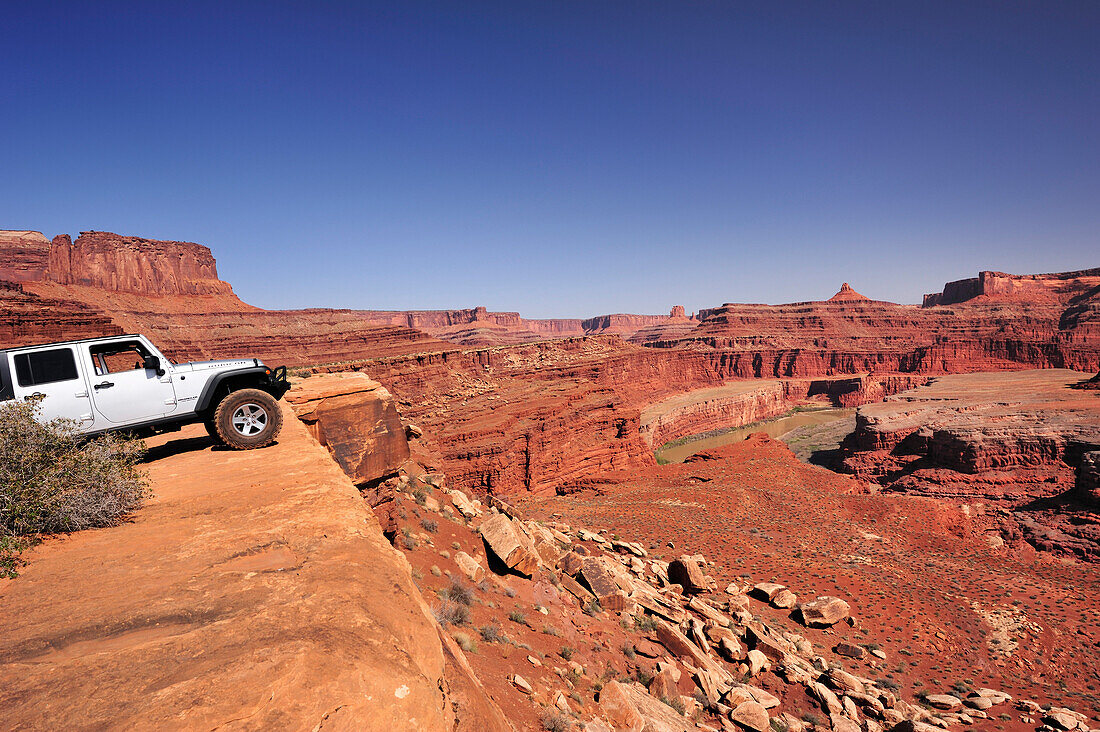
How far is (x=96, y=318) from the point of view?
33.6m

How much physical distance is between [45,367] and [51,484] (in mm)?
2820

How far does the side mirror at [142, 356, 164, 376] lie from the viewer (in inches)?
251

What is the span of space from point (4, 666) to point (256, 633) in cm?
106

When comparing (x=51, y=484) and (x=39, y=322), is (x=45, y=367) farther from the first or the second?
(x=39, y=322)

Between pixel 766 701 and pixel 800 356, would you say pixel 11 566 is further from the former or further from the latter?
pixel 800 356

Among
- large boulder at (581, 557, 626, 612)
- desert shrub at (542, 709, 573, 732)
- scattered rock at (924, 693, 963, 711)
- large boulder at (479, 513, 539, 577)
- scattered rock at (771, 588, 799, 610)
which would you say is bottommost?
scattered rock at (924, 693, 963, 711)

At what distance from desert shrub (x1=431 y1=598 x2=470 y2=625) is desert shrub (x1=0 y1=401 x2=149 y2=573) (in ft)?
12.4

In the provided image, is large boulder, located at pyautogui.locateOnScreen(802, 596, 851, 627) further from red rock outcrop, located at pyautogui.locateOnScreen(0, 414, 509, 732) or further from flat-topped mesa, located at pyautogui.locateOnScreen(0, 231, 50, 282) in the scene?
flat-topped mesa, located at pyautogui.locateOnScreen(0, 231, 50, 282)

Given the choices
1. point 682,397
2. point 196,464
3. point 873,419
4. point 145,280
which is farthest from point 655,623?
point 145,280

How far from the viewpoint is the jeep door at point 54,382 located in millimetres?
5609

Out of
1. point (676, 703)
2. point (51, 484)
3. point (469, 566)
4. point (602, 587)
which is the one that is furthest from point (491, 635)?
point (51, 484)

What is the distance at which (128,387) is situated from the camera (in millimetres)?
6230

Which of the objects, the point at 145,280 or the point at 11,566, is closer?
the point at 11,566

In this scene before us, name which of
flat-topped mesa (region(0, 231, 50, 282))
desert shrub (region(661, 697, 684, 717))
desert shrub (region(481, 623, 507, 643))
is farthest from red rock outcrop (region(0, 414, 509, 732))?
flat-topped mesa (region(0, 231, 50, 282))
